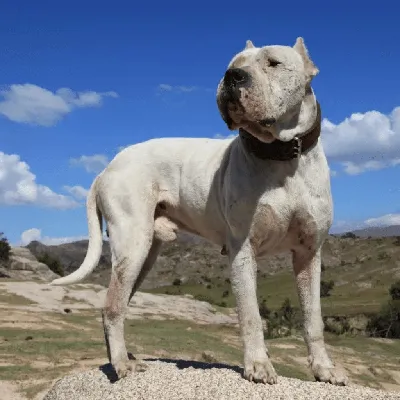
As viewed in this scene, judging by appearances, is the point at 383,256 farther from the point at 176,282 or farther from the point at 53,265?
the point at 53,265

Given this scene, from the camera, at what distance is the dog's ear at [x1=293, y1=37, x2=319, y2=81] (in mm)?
5492

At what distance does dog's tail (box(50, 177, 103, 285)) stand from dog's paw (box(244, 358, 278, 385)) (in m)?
2.41

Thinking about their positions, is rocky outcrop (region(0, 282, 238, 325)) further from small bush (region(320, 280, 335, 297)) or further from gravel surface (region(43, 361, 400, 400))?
small bush (region(320, 280, 335, 297))

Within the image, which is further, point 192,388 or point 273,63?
point 192,388

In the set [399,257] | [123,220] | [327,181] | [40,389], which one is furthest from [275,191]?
[399,257]

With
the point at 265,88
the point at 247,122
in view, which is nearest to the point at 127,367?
the point at 247,122

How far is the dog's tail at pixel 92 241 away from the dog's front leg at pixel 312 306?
2522mm

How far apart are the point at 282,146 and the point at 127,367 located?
10.2 feet

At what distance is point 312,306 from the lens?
6.32 meters

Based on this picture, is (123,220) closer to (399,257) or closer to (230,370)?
(230,370)

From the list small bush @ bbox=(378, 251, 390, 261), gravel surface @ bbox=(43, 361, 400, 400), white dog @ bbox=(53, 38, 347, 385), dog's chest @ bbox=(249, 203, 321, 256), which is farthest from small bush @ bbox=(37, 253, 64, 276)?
dog's chest @ bbox=(249, 203, 321, 256)

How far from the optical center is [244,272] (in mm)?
5773

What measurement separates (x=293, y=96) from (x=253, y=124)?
44 centimetres

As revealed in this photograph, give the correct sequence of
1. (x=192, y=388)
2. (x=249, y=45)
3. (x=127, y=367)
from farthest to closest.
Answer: (x=127, y=367) < (x=192, y=388) < (x=249, y=45)
